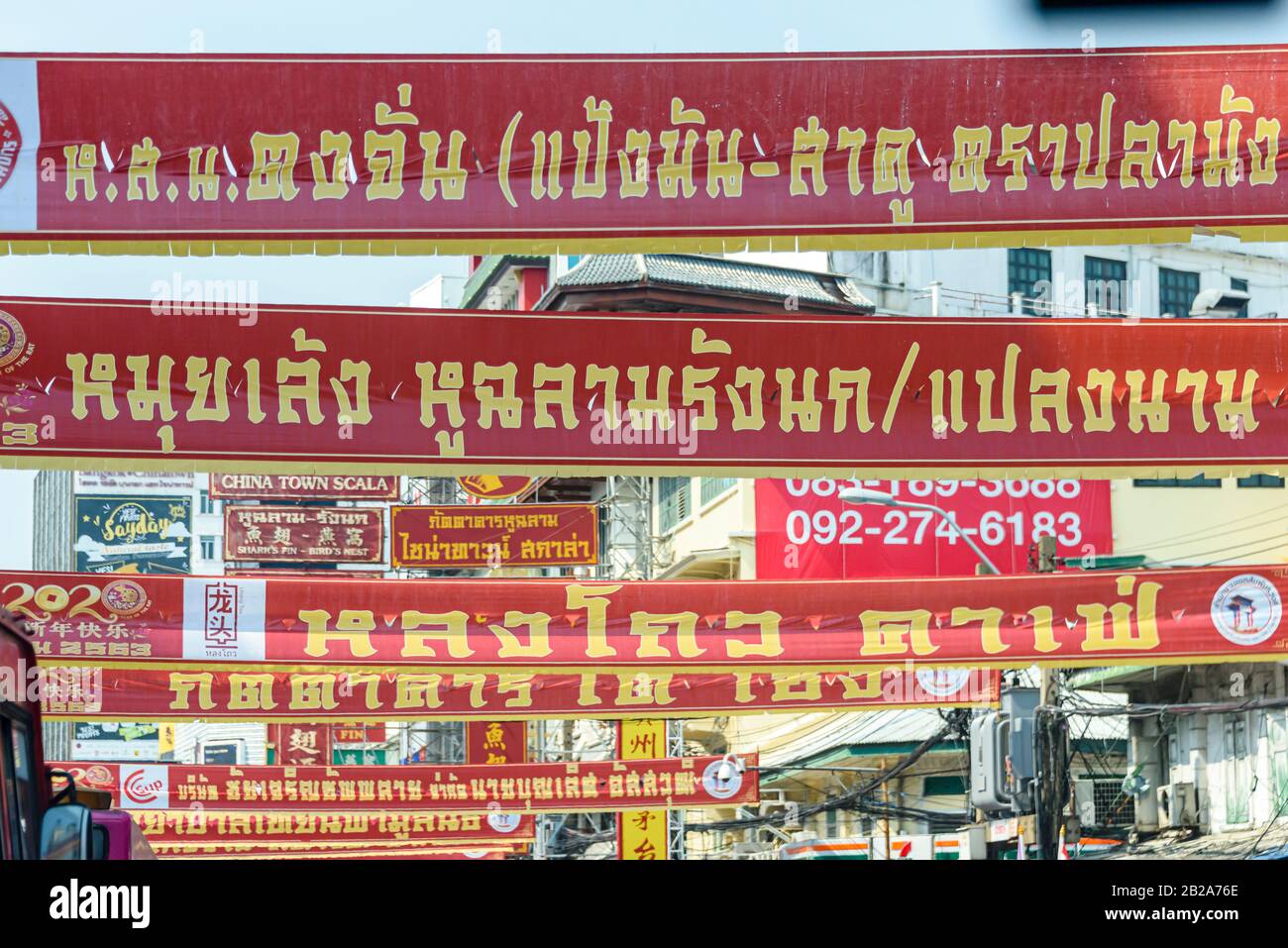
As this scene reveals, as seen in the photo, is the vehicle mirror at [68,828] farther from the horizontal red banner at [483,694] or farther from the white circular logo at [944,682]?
the white circular logo at [944,682]

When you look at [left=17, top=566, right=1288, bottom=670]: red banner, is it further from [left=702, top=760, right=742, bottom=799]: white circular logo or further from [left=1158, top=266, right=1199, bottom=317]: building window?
[left=1158, top=266, right=1199, bottom=317]: building window

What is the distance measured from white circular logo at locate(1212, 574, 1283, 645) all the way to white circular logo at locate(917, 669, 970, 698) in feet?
12.0

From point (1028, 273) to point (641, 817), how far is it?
45.4 feet

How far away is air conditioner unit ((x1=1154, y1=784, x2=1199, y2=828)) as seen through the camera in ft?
63.4

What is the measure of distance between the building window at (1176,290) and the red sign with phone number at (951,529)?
4.67 metres

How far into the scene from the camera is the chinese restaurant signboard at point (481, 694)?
13797mm

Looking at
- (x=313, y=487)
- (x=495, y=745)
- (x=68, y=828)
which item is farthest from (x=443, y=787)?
(x=68, y=828)

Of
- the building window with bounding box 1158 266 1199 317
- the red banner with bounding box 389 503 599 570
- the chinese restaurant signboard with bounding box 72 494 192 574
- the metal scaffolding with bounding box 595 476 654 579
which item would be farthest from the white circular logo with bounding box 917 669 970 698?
the chinese restaurant signboard with bounding box 72 494 192 574

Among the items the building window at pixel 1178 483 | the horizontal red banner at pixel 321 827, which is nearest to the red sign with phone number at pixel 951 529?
the building window at pixel 1178 483

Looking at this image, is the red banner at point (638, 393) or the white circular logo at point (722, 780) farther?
the white circular logo at point (722, 780)
